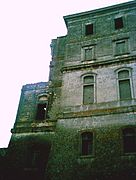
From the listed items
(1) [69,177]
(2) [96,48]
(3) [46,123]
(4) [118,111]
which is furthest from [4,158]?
(2) [96,48]

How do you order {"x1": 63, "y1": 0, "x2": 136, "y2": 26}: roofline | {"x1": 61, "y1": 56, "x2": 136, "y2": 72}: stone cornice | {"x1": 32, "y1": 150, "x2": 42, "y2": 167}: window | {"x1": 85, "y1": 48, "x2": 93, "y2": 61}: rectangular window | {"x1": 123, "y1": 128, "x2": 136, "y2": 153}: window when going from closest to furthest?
{"x1": 123, "y1": 128, "x2": 136, "y2": 153}: window
{"x1": 32, "y1": 150, "x2": 42, "y2": 167}: window
{"x1": 61, "y1": 56, "x2": 136, "y2": 72}: stone cornice
{"x1": 85, "y1": 48, "x2": 93, "y2": 61}: rectangular window
{"x1": 63, "y1": 0, "x2": 136, "y2": 26}: roofline

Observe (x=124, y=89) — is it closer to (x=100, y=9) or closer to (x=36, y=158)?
(x=36, y=158)

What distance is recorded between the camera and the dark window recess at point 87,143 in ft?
54.8

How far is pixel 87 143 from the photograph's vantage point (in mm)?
17000

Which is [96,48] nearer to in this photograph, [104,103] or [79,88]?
[79,88]

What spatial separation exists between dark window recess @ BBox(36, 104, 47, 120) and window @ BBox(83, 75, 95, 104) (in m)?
4.68

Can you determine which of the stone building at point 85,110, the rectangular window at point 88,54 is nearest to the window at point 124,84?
the stone building at point 85,110

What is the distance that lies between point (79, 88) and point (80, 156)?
5455 mm

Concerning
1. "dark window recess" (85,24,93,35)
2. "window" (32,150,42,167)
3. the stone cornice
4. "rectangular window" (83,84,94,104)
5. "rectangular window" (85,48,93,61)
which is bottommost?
"window" (32,150,42,167)

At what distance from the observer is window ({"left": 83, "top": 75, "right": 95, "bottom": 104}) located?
18938mm

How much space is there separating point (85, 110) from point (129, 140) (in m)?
3.73

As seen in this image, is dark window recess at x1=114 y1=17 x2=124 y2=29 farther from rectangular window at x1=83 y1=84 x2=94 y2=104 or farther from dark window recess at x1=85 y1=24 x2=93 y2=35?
rectangular window at x1=83 y1=84 x2=94 y2=104

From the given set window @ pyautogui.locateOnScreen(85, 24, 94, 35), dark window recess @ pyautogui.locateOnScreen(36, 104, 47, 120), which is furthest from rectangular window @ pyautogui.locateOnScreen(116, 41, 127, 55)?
dark window recess @ pyautogui.locateOnScreen(36, 104, 47, 120)

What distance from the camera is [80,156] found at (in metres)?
16.3
